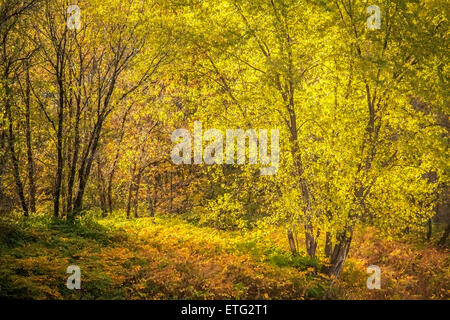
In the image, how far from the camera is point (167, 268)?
32.0ft

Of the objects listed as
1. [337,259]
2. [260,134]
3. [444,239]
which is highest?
[260,134]

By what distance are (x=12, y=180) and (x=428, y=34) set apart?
11.9m

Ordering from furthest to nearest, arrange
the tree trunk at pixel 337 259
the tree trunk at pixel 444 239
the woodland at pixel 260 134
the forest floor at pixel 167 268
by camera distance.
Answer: the tree trunk at pixel 444 239 < the tree trunk at pixel 337 259 < the woodland at pixel 260 134 < the forest floor at pixel 167 268

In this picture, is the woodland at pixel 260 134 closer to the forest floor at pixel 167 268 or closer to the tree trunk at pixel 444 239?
the forest floor at pixel 167 268

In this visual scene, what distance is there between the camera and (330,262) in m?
11.2

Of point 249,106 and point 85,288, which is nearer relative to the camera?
point 85,288

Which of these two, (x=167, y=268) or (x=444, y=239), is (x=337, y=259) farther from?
(x=444, y=239)

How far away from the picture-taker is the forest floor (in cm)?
839

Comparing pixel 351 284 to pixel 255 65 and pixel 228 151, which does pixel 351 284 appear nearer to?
pixel 228 151

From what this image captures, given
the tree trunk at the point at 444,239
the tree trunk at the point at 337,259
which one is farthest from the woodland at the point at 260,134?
the tree trunk at the point at 444,239

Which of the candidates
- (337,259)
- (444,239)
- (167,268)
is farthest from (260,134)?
(444,239)

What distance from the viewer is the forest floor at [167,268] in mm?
8391

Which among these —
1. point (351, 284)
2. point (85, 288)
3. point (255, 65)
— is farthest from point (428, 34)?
point (85, 288)

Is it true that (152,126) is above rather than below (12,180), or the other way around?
above
